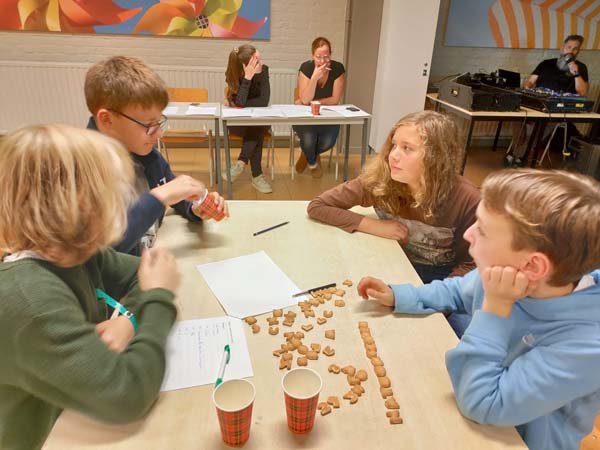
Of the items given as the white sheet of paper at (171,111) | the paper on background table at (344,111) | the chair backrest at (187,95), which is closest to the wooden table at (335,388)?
the white sheet of paper at (171,111)

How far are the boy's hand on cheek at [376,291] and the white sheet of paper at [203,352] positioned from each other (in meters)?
0.33

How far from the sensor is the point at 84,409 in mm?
733

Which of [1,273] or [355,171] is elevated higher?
[1,273]

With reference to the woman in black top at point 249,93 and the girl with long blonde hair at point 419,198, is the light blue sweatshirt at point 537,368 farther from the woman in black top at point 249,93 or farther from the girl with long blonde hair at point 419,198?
the woman in black top at point 249,93

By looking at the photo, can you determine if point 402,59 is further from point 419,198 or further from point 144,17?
point 419,198

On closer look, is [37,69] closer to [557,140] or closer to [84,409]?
[84,409]

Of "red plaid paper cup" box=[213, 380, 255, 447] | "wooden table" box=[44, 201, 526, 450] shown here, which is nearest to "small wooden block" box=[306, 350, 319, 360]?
"wooden table" box=[44, 201, 526, 450]

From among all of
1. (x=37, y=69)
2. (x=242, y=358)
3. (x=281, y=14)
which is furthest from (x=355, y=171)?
(x=242, y=358)

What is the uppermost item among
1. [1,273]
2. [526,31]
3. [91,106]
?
[526,31]

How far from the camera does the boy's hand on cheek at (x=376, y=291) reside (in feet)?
3.70

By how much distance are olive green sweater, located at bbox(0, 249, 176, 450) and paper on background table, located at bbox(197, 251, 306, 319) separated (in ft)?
0.94

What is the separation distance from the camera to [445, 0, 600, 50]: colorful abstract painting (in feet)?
17.1

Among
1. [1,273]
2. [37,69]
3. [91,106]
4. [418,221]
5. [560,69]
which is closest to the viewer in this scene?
[1,273]

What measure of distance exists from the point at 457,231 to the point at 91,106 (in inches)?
53.1
